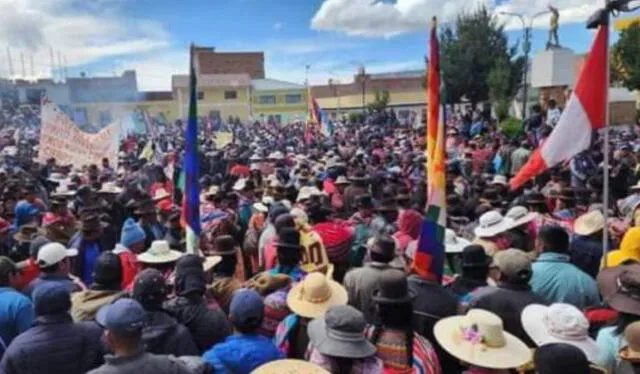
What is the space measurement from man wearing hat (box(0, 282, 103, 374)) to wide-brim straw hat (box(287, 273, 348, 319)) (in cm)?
120

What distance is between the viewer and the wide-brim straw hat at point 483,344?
11.2ft

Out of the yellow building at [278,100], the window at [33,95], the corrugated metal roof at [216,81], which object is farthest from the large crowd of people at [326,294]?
the window at [33,95]

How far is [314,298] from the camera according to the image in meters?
4.28

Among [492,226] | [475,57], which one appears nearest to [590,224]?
[492,226]

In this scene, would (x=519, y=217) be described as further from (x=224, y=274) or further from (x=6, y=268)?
(x=6, y=268)

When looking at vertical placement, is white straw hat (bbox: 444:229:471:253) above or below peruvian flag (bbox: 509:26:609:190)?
below

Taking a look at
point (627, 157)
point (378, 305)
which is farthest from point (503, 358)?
point (627, 157)

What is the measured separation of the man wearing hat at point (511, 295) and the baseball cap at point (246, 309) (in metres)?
1.49

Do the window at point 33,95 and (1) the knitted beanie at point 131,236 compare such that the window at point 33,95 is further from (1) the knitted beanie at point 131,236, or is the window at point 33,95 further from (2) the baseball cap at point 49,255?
(2) the baseball cap at point 49,255

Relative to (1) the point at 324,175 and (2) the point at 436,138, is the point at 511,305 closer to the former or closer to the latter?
(2) the point at 436,138

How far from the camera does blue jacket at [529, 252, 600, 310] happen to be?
4.82 meters

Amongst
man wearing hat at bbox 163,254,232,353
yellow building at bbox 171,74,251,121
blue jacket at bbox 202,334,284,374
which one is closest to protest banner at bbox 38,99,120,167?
man wearing hat at bbox 163,254,232,353

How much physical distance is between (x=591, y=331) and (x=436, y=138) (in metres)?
1.84

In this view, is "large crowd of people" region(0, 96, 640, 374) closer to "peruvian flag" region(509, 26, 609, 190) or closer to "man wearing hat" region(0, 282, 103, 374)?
"man wearing hat" region(0, 282, 103, 374)
